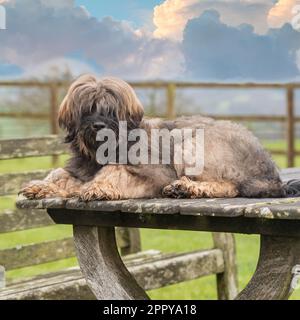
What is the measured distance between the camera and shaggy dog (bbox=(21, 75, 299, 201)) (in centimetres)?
406

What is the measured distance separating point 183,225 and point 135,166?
1.59ft

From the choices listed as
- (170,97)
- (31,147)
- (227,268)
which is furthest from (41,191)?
(170,97)

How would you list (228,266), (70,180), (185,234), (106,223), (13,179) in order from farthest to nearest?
(185,234)
(228,266)
(13,179)
(70,180)
(106,223)

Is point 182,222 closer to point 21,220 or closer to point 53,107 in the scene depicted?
point 21,220

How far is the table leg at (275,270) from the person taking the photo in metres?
3.65

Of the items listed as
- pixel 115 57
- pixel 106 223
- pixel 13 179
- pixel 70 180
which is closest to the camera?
pixel 106 223

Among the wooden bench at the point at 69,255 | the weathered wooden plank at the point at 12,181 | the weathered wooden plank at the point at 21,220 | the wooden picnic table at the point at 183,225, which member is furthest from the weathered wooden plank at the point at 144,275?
the wooden picnic table at the point at 183,225

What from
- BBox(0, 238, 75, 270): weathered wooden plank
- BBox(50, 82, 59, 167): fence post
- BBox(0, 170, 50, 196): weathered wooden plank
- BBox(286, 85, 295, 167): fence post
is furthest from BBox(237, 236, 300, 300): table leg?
BBox(50, 82, 59, 167): fence post

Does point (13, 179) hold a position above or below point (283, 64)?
below

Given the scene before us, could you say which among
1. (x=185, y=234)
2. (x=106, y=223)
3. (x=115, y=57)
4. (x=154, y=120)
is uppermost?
(x=115, y=57)

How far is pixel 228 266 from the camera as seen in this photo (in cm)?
624

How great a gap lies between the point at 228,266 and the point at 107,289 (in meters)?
2.24
